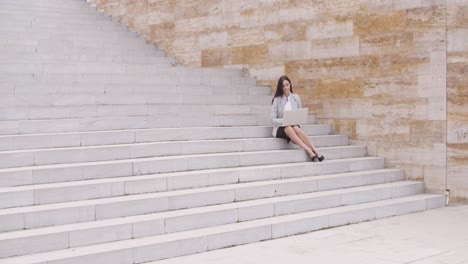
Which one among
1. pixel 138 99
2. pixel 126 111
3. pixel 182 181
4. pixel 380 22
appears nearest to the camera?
→ pixel 182 181

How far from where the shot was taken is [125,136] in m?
9.00

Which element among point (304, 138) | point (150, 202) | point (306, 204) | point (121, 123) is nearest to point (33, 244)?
point (150, 202)

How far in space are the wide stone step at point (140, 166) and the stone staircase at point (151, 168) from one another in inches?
0.6

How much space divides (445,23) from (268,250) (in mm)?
5265

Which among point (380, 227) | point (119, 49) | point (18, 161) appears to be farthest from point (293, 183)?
point (119, 49)

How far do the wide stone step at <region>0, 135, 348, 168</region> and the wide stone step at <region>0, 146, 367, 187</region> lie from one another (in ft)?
0.49

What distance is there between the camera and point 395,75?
11.1 metres

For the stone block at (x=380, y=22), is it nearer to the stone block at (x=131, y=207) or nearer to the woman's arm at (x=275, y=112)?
the woman's arm at (x=275, y=112)

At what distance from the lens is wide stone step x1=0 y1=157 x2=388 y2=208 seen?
715 cm

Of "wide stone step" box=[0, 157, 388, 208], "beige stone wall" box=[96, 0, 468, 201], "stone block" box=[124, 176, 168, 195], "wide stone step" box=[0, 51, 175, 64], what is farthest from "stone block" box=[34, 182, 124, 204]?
"beige stone wall" box=[96, 0, 468, 201]

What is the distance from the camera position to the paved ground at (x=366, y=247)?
6836 millimetres

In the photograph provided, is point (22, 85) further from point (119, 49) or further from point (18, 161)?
point (119, 49)

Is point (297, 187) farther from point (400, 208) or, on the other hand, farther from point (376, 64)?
point (376, 64)

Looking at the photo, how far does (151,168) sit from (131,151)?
0.43 metres
